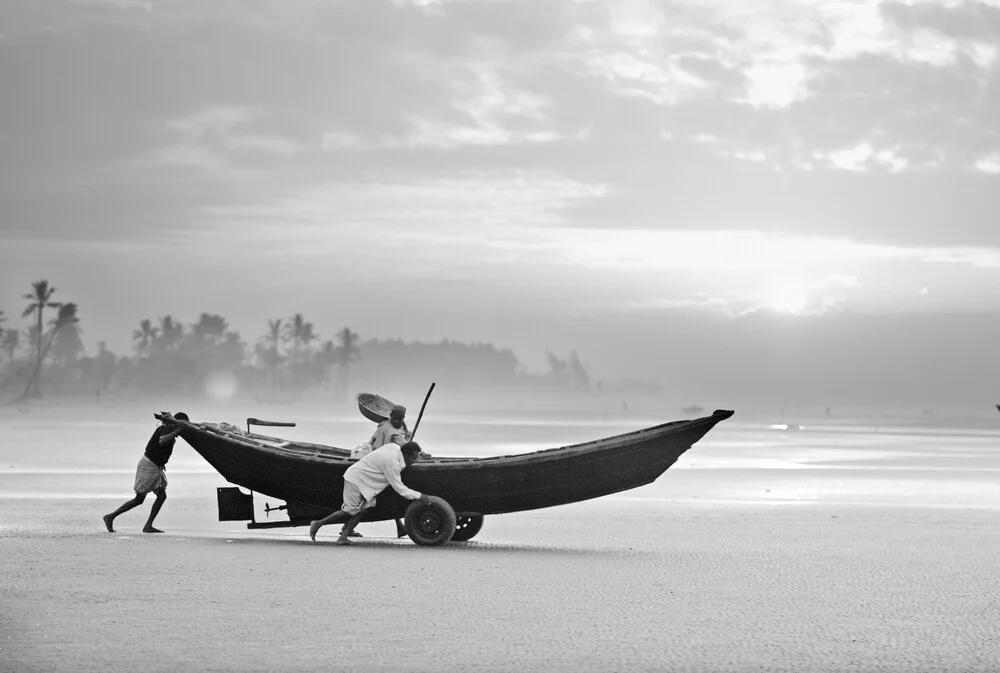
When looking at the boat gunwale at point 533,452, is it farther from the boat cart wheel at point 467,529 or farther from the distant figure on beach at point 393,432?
the boat cart wheel at point 467,529

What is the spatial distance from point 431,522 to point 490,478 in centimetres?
90

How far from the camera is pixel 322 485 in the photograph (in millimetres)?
15391

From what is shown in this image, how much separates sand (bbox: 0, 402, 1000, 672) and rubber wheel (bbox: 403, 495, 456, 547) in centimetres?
18

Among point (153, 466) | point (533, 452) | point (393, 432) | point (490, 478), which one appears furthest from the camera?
point (153, 466)

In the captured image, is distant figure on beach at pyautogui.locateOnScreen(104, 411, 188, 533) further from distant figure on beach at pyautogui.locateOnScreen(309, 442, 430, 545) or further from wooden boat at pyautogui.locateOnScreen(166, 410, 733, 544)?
distant figure on beach at pyautogui.locateOnScreen(309, 442, 430, 545)

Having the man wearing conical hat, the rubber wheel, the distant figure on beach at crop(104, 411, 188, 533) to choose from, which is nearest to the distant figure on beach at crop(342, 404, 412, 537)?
the man wearing conical hat

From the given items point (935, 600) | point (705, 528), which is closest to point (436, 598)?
point (935, 600)

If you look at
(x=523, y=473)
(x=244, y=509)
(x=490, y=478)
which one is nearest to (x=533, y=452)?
(x=523, y=473)

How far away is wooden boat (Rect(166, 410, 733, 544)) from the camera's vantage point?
A: 14.9 m

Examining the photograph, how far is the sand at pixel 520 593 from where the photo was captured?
8297 mm

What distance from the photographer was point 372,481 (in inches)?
579

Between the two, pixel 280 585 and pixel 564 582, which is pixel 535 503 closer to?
pixel 564 582

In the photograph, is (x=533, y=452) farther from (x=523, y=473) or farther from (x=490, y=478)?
(x=490, y=478)

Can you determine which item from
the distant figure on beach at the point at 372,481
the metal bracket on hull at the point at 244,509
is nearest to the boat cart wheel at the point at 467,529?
the distant figure on beach at the point at 372,481
